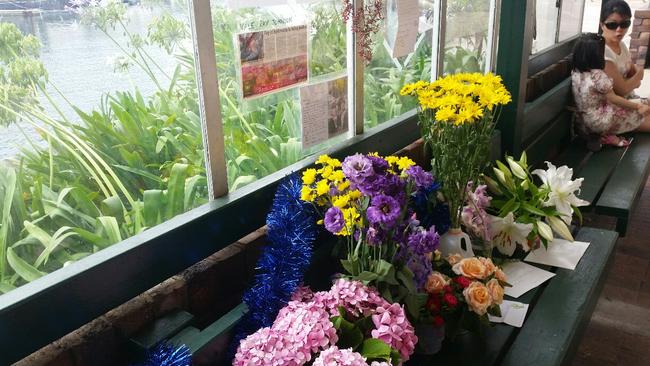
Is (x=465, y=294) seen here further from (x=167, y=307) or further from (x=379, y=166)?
(x=167, y=307)

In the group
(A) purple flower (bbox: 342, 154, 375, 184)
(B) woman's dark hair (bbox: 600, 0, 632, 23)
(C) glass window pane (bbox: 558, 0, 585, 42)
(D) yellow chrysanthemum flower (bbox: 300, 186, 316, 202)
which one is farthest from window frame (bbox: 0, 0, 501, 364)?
(C) glass window pane (bbox: 558, 0, 585, 42)

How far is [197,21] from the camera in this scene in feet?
4.51

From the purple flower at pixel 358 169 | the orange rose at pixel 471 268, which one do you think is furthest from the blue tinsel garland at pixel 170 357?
the orange rose at pixel 471 268

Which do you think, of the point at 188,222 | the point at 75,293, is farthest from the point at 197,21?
the point at 75,293

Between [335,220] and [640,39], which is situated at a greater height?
[335,220]

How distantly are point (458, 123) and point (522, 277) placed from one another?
2.21ft

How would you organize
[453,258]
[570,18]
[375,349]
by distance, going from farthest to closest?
1. [570,18]
2. [453,258]
3. [375,349]

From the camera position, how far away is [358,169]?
1.29 m

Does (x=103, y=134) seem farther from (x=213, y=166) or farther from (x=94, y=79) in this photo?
(x=213, y=166)

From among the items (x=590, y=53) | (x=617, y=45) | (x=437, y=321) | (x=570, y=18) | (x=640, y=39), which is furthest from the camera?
Answer: (x=640, y=39)

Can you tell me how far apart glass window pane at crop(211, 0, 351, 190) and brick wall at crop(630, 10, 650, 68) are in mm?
7596

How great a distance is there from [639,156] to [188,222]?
3151 mm

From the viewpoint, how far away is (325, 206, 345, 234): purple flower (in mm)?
1278

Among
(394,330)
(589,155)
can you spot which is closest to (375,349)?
(394,330)
